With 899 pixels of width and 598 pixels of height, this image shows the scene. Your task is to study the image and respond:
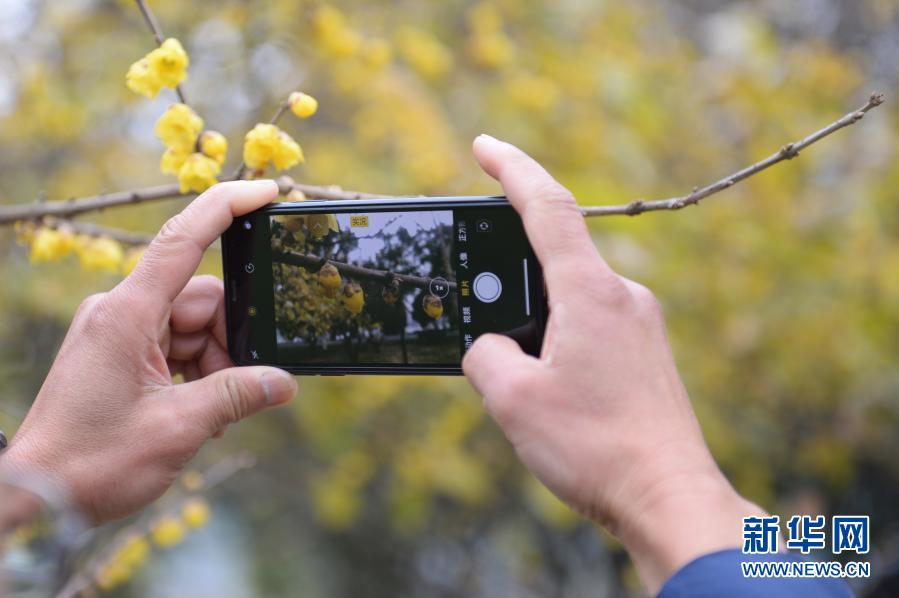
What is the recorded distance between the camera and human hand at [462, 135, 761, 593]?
76 cm

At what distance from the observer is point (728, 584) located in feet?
2.28

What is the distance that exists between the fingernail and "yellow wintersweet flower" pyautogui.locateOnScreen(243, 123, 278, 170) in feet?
1.00

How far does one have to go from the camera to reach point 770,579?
0.72 meters

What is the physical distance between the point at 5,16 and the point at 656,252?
2.18 m

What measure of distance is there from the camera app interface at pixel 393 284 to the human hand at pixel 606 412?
173 millimetres

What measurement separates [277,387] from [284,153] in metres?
0.32

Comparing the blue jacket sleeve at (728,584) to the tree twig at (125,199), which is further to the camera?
the tree twig at (125,199)

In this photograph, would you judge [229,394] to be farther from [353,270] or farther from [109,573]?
[109,573]

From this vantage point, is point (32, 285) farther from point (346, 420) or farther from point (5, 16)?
point (346, 420)

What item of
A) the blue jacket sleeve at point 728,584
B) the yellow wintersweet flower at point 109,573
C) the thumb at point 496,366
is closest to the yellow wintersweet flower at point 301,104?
the thumb at point 496,366

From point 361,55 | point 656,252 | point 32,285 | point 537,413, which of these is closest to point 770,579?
point 537,413

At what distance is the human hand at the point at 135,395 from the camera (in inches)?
38.2

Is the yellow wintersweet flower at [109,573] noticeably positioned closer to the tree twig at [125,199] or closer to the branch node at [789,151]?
the tree twig at [125,199]

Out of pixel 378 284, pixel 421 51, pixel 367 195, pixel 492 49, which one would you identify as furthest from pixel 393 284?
pixel 492 49
